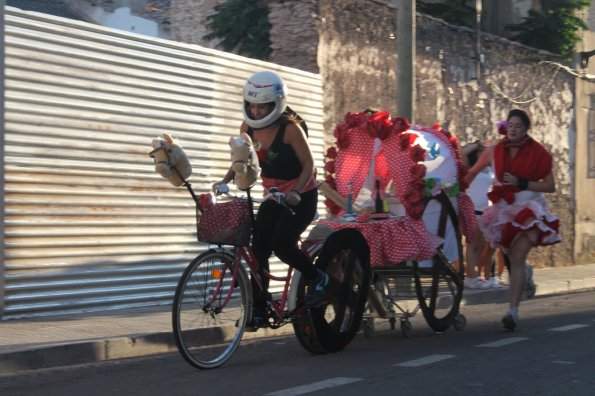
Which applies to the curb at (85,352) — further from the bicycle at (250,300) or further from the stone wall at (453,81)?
the stone wall at (453,81)

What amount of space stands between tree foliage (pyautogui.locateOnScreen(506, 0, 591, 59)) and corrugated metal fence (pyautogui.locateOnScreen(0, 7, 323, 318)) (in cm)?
1030

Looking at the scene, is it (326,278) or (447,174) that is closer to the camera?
(326,278)

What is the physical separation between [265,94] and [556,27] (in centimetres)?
1510

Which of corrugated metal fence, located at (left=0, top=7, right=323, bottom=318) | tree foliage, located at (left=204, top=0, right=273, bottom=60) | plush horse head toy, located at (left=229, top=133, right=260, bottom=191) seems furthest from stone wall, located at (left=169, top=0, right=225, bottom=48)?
plush horse head toy, located at (left=229, top=133, right=260, bottom=191)

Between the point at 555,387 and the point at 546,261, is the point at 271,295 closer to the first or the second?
the point at 555,387

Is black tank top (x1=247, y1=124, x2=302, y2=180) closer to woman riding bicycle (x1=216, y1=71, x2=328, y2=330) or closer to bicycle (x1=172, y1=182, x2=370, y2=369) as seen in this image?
woman riding bicycle (x1=216, y1=71, x2=328, y2=330)

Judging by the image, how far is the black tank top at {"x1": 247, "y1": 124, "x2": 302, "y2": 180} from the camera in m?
7.47

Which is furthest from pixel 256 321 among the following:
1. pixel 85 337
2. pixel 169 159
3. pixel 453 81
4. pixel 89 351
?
pixel 453 81

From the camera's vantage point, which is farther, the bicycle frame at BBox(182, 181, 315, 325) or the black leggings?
the black leggings

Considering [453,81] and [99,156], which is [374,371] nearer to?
[99,156]

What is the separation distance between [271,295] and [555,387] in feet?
6.72

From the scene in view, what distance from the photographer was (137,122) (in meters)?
11.2

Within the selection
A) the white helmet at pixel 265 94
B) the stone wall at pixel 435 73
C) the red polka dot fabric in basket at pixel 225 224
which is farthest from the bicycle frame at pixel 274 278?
the stone wall at pixel 435 73

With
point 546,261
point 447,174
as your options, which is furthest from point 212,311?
point 546,261
